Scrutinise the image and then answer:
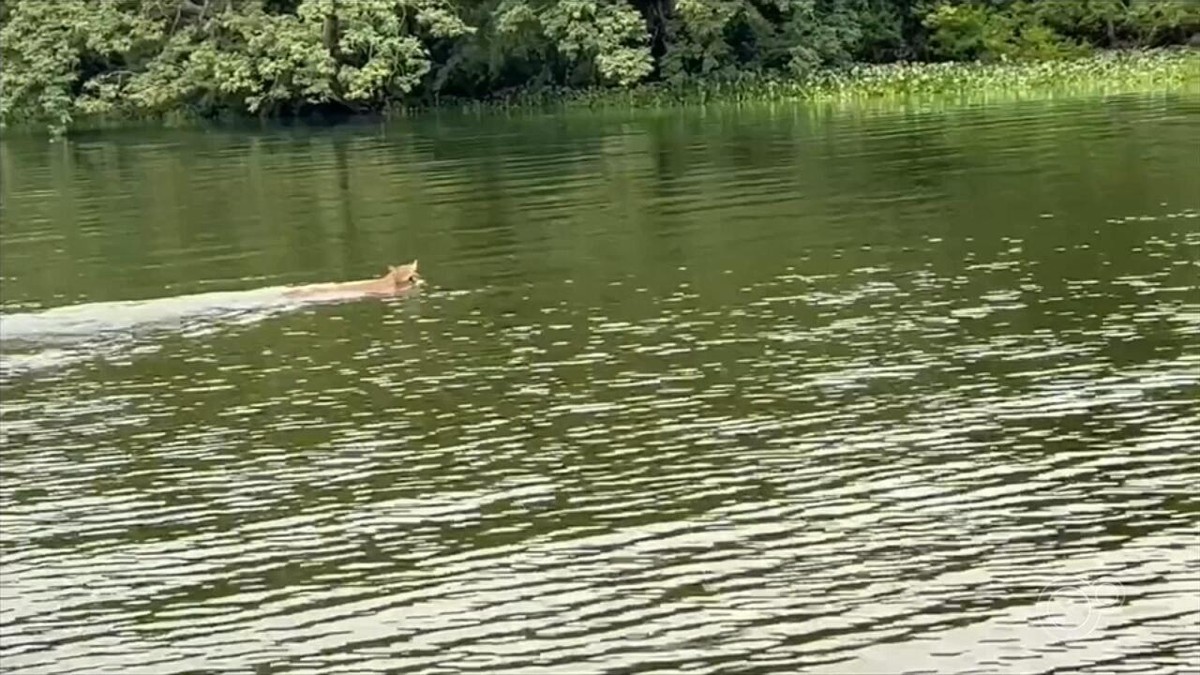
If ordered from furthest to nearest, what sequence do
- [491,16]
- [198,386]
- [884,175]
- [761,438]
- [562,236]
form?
[491,16]
[884,175]
[562,236]
[198,386]
[761,438]

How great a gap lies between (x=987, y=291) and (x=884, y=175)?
11110mm

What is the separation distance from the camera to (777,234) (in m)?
24.3

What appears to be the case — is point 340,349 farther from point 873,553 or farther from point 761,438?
point 873,553

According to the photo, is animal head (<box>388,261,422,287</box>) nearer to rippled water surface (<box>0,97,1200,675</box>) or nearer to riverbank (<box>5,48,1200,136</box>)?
rippled water surface (<box>0,97,1200,675</box>)

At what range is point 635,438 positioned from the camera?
572 inches

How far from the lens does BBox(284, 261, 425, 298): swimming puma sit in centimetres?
2202

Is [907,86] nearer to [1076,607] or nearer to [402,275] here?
[402,275]

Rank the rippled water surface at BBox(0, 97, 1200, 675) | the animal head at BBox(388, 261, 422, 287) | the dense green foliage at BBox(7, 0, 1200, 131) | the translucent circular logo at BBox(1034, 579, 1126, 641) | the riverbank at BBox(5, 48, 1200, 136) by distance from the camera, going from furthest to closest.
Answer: the dense green foliage at BBox(7, 0, 1200, 131) → the riverbank at BBox(5, 48, 1200, 136) → the animal head at BBox(388, 261, 422, 287) → the rippled water surface at BBox(0, 97, 1200, 675) → the translucent circular logo at BBox(1034, 579, 1126, 641)

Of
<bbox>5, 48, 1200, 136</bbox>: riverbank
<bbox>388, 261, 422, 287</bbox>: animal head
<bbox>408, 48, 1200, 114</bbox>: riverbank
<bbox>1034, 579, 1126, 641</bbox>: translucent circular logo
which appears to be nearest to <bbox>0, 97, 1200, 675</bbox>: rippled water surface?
<bbox>1034, 579, 1126, 641</bbox>: translucent circular logo

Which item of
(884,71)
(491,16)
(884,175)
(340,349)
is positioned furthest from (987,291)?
(491,16)

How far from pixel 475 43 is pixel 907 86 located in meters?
15.1

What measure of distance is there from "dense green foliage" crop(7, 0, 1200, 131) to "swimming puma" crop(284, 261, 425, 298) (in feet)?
107

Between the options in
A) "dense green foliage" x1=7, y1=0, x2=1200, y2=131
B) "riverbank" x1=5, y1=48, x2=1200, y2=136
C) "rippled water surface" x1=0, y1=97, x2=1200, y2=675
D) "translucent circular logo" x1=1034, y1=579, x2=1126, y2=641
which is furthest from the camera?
"dense green foliage" x1=7, y1=0, x2=1200, y2=131

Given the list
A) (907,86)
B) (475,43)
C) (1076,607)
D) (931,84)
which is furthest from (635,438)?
(475,43)
